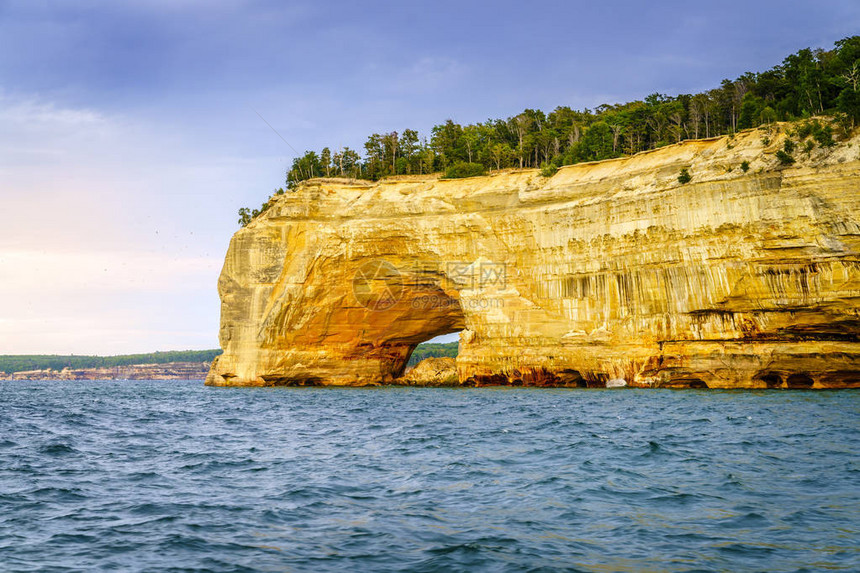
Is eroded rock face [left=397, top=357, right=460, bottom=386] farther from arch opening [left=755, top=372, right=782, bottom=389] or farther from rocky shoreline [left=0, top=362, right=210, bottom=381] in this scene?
rocky shoreline [left=0, top=362, right=210, bottom=381]

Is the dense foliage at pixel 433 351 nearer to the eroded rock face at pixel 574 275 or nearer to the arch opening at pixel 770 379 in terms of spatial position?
the eroded rock face at pixel 574 275

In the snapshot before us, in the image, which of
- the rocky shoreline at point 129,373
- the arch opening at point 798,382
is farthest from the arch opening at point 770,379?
the rocky shoreline at point 129,373

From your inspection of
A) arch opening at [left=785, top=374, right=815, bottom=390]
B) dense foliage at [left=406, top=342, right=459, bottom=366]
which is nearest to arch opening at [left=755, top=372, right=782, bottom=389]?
arch opening at [left=785, top=374, right=815, bottom=390]

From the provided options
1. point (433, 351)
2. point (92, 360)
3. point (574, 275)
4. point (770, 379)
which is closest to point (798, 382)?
point (770, 379)

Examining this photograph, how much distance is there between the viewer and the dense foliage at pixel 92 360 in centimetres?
17725

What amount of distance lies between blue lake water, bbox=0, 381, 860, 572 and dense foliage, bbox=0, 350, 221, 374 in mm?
160413

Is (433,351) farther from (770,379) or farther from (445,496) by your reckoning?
(445,496)

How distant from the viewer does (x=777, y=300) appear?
33.0m

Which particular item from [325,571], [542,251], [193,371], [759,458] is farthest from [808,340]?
[193,371]

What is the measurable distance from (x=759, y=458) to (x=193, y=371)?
16276 cm

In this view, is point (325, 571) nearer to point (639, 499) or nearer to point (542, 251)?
point (639, 499)

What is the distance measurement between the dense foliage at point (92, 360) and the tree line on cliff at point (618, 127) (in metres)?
Result: 116

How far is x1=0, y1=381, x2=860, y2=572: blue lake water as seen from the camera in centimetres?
790

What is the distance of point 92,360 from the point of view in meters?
198
